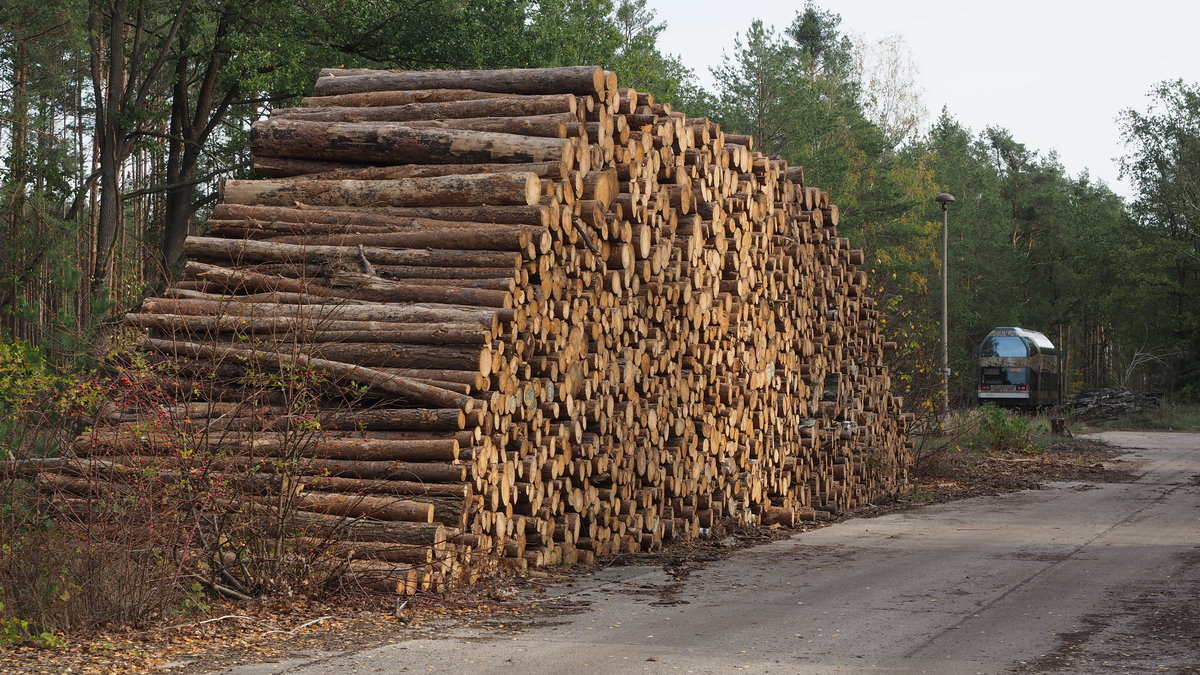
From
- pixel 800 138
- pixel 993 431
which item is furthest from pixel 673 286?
pixel 800 138

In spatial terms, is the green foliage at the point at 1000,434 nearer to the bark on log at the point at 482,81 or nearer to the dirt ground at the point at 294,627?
the dirt ground at the point at 294,627

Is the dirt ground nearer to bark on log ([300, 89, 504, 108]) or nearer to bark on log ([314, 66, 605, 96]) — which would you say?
bark on log ([314, 66, 605, 96])

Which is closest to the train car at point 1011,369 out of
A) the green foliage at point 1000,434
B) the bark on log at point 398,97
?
the green foliage at point 1000,434

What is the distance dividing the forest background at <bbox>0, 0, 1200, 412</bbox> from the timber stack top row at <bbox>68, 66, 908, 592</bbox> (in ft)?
3.93

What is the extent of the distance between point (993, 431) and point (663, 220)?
14860 millimetres

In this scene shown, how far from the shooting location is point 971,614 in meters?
8.37

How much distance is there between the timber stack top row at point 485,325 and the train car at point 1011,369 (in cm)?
2981

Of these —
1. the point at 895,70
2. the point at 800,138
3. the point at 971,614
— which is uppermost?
the point at 895,70

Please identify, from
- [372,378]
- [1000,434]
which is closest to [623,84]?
[1000,434]

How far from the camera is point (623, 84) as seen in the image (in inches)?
1394

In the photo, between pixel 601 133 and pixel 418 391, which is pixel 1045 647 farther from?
pixel 601 133

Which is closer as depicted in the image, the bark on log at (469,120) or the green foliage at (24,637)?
the green foliage at (24,637)

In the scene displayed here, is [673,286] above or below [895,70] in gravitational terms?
below

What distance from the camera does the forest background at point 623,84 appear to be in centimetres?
2375
